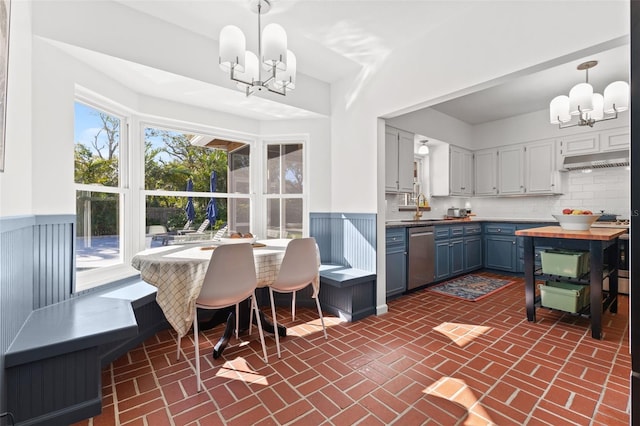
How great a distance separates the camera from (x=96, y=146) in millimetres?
2721

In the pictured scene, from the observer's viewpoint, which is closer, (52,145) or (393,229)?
(52,145)

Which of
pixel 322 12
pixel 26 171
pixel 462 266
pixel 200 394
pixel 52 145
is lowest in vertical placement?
pixel 200 394

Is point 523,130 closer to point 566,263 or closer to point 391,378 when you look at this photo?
point 566,263

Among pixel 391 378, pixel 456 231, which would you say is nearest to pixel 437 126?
pixel 456 231

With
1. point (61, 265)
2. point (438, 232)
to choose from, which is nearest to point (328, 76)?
point (438, 232)

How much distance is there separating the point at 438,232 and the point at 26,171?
14.3 ft

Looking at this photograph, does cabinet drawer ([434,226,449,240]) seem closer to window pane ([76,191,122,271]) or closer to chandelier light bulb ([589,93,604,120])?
chandelier light bulb ([589,93,604,120])

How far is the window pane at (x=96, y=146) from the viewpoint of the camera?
257 cm

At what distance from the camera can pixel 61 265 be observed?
222 cm

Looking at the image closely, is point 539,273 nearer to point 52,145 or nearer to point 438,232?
point 438,232

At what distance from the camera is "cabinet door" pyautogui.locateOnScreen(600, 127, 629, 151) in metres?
4.18

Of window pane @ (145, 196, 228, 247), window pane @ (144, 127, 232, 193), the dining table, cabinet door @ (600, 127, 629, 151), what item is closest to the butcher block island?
cabinet door @ (600, 127, 629, 151)

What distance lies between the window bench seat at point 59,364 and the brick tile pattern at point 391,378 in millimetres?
165

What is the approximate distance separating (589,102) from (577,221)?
3.88 feet
